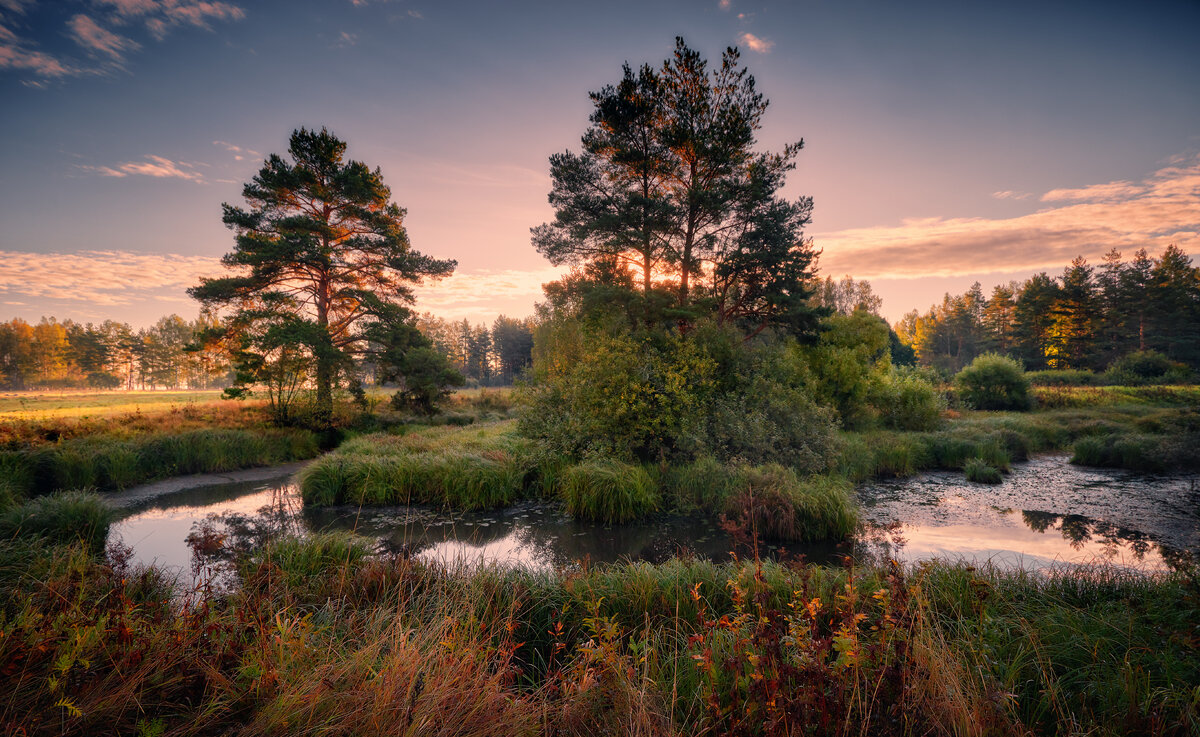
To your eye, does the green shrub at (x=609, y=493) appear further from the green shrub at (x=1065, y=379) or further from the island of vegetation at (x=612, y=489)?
the green shrub at (x=1065, y=379)

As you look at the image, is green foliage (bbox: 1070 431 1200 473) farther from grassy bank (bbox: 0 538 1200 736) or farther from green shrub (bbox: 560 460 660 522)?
green shrub (bbox: 560 460 660 522)

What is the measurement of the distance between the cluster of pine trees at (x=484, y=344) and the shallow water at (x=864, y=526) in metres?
60.0

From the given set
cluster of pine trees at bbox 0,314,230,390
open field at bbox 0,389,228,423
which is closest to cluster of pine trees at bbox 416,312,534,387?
cluster of pine trees at bbox 0,314,230,390

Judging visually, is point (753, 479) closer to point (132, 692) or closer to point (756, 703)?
point (756, 703)

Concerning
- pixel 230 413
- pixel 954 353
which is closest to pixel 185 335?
pixel 230 413

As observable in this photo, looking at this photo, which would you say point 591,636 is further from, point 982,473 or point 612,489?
point 982,473

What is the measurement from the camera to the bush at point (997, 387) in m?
26.1

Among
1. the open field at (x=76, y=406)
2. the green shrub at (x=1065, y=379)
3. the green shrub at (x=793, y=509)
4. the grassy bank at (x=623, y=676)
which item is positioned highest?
the open field at (x=76, y=406)

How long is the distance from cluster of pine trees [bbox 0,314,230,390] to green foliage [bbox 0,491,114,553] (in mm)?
58361

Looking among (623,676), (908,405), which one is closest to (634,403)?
(623,676)

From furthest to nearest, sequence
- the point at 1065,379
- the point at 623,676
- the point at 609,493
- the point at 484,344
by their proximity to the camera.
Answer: the point at 484,344
the point at 1065,379
the point at 609,493
the point at 623,676

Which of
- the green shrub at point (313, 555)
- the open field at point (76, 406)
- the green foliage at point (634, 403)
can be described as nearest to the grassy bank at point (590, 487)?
the green foliage at point (634, 403)

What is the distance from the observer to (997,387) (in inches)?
1035

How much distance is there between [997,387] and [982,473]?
18.4m
